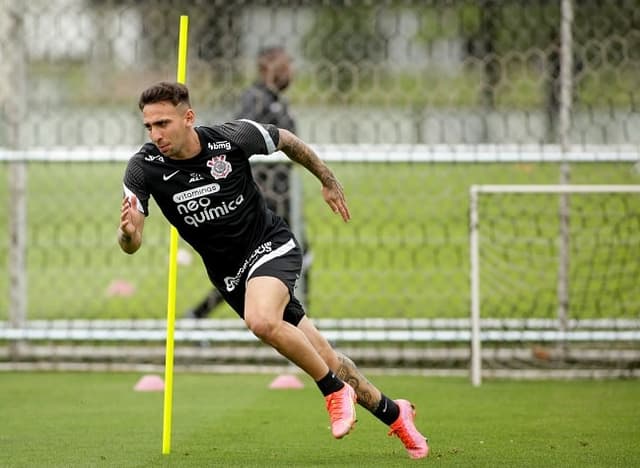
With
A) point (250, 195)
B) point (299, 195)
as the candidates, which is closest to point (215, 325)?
point (299, 195)

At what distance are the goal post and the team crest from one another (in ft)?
8.80

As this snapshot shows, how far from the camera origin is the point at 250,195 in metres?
5.82

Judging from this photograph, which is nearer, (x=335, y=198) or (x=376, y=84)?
(x=335, y=198)

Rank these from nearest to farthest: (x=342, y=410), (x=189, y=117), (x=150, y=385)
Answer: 1. (x=342, y=410)
2. (x=189, y=117)
3. (x=150, y=385)

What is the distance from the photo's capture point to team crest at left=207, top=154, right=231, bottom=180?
5.67 m

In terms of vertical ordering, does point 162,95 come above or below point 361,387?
above

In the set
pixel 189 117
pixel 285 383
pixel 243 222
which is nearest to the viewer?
pixel 189 117

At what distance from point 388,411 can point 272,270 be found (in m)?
0.87

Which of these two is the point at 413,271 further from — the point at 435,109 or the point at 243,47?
the point at 243,47

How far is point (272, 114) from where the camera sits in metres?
9.34

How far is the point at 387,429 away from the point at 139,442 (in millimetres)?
1360

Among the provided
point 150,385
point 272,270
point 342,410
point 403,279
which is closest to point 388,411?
point 342,410

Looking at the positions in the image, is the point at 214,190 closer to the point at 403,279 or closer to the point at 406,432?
the point at 406,432

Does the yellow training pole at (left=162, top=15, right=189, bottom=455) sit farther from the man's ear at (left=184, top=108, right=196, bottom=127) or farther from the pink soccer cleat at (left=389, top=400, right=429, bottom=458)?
the pink soccer cleat at (left=389, top=400, right=429, bottom=458)
